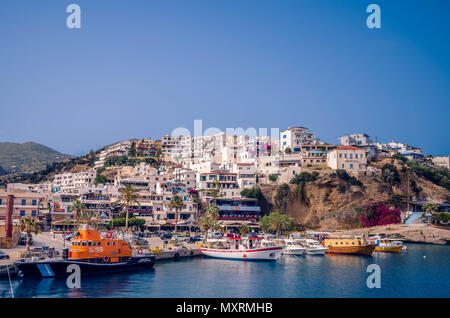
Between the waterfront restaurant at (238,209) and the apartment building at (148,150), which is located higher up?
the apartment building at (148,150)

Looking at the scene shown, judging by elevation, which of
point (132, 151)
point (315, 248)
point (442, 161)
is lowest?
point (315, 248)

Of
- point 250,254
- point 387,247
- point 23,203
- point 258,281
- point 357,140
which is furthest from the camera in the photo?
point 357,140

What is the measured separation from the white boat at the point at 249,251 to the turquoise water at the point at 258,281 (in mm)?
1439

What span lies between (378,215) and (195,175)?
41149mm

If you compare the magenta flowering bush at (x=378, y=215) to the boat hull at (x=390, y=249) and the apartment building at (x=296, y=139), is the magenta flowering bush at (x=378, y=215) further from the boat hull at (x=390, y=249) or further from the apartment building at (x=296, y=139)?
the apartment building at (x=296, y=139)

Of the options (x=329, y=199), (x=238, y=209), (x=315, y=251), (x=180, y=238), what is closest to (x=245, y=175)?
(x=238, y=209)

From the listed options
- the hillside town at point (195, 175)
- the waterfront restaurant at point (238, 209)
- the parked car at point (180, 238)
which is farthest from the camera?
the waterfront restaurant at point (238, 209)

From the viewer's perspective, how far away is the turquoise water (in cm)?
3206

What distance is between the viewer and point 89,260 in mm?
39906

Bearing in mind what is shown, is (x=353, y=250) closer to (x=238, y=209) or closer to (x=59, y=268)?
(x=238, y=209)

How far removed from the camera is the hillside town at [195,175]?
258ft

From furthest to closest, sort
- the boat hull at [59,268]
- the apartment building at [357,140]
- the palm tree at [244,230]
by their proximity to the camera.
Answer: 1. the apartment building at [357,140]
2. the palm tree at [244,230]
3. the boat hull at [59,268]

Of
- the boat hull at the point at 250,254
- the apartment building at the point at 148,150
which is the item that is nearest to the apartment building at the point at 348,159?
the boat hull at the point at 250,254

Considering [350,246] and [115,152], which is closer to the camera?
[350,246]
